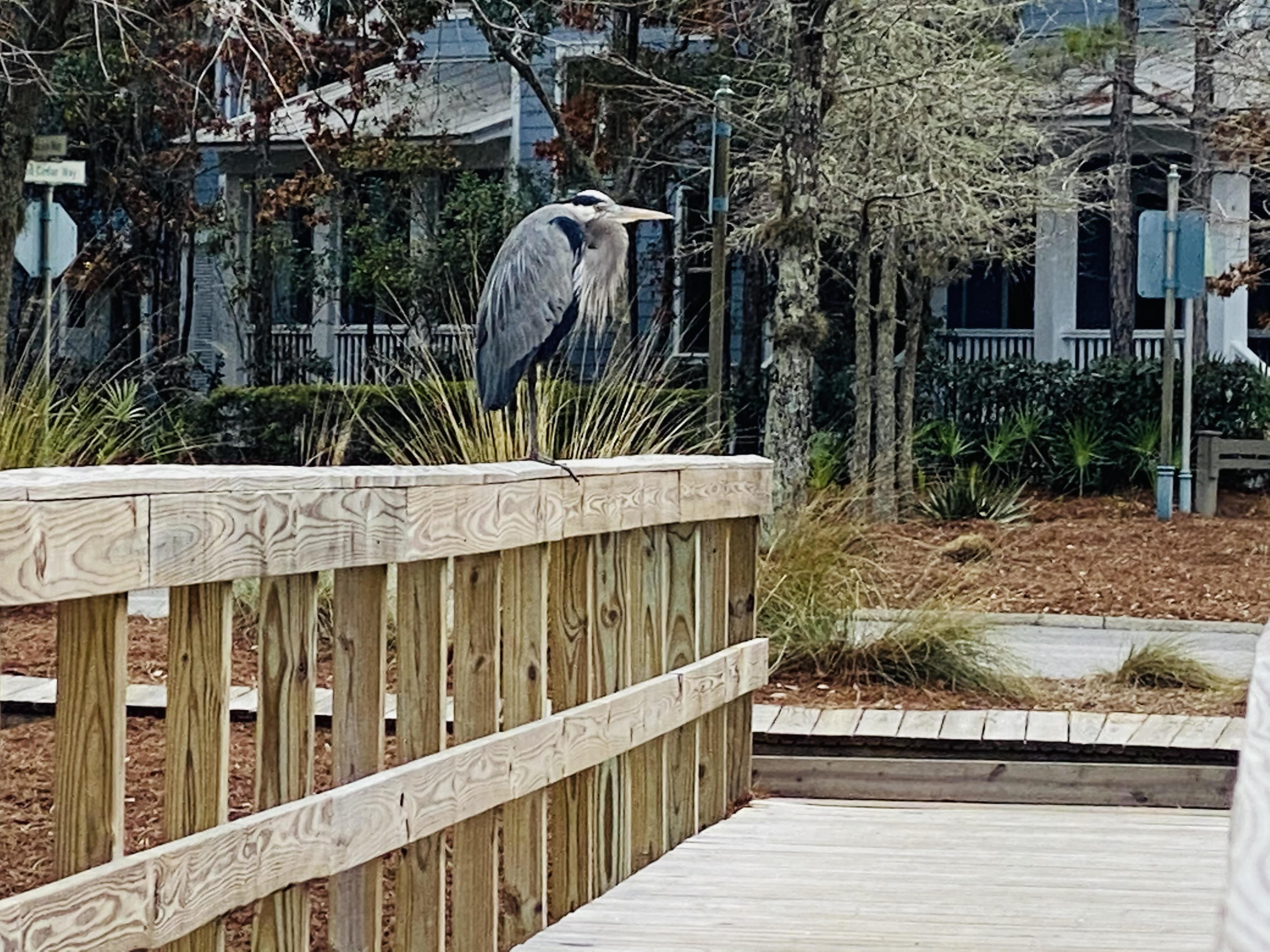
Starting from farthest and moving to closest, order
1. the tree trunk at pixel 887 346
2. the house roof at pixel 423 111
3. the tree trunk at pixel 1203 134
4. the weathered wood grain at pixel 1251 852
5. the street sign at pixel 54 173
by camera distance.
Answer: the house roof at pixel 423 111, the tree trunk at pixel 1203 134, the tree trunk at pixel 887 346, the street sign at pixel 54 173, the weathered wood grain at pixel 1251 852

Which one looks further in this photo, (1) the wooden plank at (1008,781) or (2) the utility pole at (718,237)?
(2) the utility pole at (718,237)

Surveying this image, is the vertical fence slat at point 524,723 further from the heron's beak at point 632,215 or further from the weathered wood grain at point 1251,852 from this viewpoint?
the weathered wood grain at point 1251,852

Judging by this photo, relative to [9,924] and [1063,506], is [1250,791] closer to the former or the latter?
[9,924]

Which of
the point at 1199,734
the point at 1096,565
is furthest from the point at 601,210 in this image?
the point at 1096,565

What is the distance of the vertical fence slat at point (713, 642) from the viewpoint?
220 inches

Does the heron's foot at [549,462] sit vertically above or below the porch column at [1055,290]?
below

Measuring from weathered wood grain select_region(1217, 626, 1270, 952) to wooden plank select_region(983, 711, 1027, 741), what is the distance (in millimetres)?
5501

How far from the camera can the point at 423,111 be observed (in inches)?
889

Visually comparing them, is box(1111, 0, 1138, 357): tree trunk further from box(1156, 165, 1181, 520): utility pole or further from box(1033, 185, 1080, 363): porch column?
box(1156, 165, 1181, 520): utility pole

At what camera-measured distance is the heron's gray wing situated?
5215mm

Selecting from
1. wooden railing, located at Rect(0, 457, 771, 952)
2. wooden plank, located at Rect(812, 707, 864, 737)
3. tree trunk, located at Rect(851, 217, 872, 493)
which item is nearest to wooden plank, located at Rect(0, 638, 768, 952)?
wooden railing, located at Rect(0, 457, 771, 952)

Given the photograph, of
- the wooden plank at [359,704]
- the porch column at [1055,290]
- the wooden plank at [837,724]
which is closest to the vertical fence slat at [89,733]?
the wooden plank at [359,704]

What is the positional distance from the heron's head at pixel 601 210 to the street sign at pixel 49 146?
754 centimetres

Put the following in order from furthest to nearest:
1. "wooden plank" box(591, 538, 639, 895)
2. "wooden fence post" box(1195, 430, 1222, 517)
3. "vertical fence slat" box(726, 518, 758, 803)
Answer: "wooden fence post" box(1195, 430, 1222, 517), "vertical fence slat" box(726, 518, 758, 803), "wooden plank" box(591, 538, 639, 895)
